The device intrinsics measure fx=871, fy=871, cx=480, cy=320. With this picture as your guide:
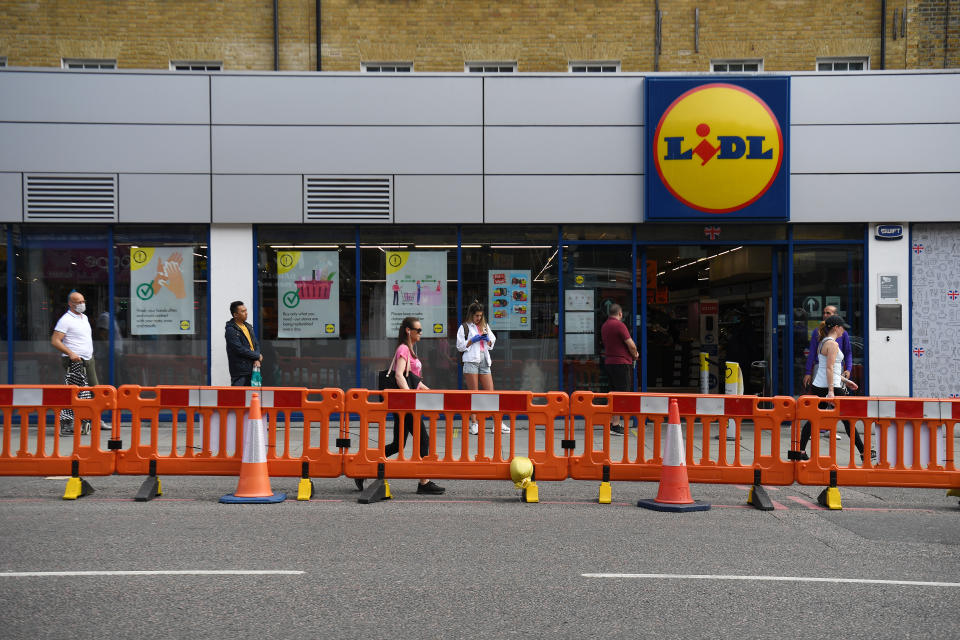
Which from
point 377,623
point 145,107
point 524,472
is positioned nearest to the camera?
point 377,623

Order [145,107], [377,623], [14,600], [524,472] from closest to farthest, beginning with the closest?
[377,623] < [14,600] < [524,472] < [145,107]

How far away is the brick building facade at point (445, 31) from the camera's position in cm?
1496

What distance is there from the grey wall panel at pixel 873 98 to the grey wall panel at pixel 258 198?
8.25 meters

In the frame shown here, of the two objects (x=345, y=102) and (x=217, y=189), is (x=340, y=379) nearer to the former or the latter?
(x=217, y=189)

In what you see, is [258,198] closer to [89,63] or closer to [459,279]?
[459,279]

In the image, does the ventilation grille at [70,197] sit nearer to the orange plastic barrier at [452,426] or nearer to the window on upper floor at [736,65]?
the orange plastic barrier at [452,426]

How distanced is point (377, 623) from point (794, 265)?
11734 millimetres

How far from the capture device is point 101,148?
14.2m

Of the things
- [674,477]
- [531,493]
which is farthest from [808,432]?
[531,493]

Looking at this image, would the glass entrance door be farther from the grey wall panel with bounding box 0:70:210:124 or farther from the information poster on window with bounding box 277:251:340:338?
the grey wall panel with bounding box 0:70:210:124

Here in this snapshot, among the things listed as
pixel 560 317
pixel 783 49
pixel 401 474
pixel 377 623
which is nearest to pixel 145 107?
pixel 560 317

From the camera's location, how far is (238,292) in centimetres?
1440

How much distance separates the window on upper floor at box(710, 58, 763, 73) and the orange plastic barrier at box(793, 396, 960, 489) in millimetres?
8400

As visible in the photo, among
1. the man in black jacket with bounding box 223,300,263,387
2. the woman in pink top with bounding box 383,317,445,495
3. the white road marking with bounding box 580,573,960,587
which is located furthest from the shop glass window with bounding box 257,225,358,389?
the white road marking with bounding box 580,573,960,587
